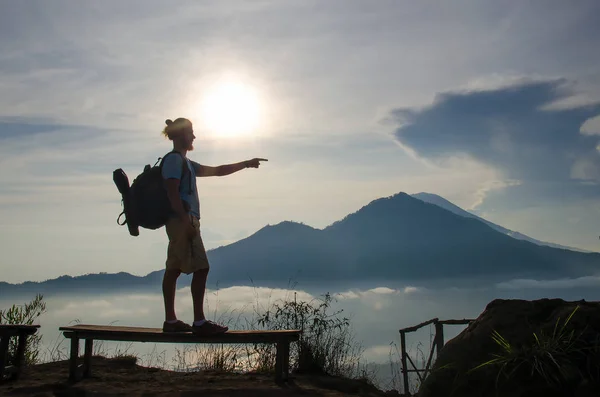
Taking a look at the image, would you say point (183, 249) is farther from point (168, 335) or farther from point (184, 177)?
point (168, 335)

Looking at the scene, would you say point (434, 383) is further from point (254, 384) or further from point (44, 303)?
point (44, 303)

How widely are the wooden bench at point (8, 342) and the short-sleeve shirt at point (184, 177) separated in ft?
8.66

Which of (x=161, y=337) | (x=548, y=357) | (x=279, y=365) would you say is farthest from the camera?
(x=279, y=365)

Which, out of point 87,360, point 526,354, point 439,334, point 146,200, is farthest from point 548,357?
point 439,334

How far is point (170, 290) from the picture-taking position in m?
6.37

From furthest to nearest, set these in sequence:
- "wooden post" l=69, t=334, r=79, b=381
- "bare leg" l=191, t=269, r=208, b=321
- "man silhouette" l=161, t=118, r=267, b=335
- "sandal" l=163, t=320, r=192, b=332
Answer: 1. "wooden post" l=69, t=334, r=79, b=381
2. "sandal" l=163, t=320, r=192, b=332
3. "bare leg" l=191, t=269, r=208, b=321
4. "man silhouette" l=161, t=118, r=267, b=335

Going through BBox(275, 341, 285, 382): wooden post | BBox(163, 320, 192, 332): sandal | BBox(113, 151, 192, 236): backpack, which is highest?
BBox(113, 151, 192, 236): backpack

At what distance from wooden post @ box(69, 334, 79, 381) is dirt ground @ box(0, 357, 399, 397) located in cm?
10

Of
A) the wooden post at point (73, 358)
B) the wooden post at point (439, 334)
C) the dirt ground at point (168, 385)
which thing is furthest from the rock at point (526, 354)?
the wooden post at point (439, 334)

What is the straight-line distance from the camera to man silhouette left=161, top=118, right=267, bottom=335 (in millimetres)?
6070

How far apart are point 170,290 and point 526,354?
3.66m

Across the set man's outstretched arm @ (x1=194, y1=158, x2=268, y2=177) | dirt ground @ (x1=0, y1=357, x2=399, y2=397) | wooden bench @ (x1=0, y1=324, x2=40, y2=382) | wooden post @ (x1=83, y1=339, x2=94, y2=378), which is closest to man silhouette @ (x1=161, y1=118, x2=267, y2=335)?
man's outstretched arm @ (x1=194, y1=158, x2=268, y2=177)

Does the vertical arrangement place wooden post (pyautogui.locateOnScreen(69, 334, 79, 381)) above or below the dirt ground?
above

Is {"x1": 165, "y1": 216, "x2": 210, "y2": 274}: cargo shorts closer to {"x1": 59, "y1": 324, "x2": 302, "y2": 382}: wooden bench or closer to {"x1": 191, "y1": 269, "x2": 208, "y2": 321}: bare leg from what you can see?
{"x1": 191, "y1": 269, "x2": 208, "y2": 321}: bare leg
